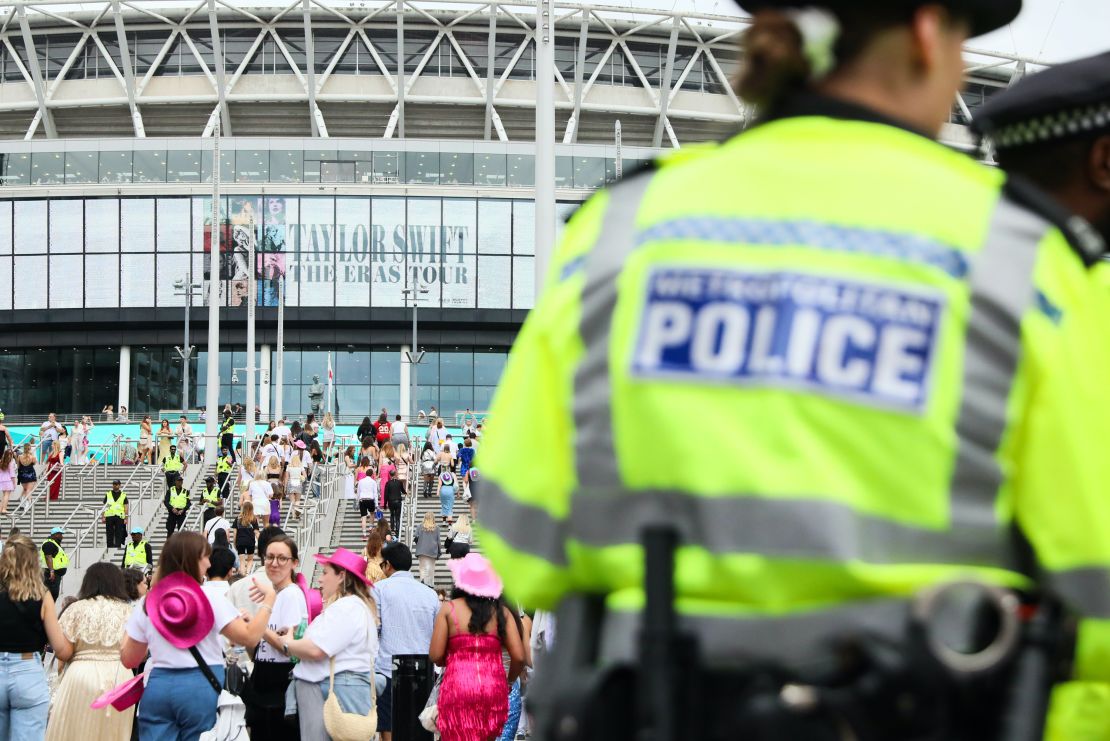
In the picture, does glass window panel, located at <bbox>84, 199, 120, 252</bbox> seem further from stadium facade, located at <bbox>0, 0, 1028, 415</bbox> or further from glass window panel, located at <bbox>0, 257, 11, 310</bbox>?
glass window panel, located at <bbox>0, 257, 11, 310</bbox>

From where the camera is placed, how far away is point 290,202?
202 ft

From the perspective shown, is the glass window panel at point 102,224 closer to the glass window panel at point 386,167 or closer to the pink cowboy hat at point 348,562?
the glass window panel at point 386,167

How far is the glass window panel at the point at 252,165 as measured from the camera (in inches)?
2436

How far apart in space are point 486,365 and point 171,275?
1335 centimetres

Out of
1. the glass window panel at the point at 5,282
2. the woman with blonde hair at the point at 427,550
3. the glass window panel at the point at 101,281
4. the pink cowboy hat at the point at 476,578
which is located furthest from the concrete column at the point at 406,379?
the pink cowboy hat at the point at 476,578

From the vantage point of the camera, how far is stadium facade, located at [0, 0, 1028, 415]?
6147 centimetres

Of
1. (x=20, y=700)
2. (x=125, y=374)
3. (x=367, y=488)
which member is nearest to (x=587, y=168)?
(x=125, y=374)

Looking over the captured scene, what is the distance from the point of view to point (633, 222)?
1.93 meters

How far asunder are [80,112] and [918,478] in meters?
68.9

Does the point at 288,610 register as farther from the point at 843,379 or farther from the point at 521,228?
the point at 521,228

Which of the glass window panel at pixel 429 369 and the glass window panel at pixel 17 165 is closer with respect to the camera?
the glass window panel at pixel 17 165

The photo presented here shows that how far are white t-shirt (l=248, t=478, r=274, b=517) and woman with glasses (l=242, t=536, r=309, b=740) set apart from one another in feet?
53.0

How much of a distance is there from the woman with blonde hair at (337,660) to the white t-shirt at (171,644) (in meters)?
0.67

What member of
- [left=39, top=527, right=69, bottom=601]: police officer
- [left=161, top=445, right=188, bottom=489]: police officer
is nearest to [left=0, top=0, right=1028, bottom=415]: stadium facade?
[left=161, top=445, right=188, bottom=489]: police officer
